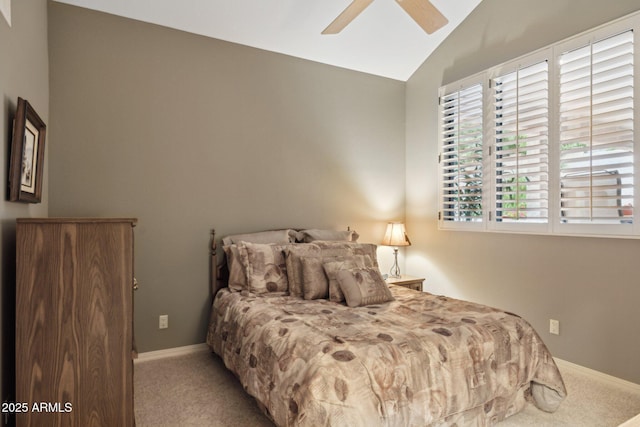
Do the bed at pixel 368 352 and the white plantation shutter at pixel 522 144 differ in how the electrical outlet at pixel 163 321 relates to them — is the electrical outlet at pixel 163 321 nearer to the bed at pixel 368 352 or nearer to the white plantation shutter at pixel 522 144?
the bed at pixel 368 352

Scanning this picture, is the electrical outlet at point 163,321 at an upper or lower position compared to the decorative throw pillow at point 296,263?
lower

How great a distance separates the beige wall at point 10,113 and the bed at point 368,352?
120 centimetres

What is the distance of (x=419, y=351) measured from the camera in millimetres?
1953

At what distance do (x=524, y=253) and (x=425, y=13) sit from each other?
212 cm

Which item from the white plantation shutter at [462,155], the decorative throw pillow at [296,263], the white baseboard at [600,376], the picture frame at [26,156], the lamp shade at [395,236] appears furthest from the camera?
the lamp shade at [395,236]

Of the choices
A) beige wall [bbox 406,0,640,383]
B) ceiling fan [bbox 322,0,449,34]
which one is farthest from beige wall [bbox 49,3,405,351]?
ceiling fan [bbox 322,0,449,34]

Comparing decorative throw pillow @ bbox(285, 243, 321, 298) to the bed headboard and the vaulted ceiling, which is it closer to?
the bed headboard

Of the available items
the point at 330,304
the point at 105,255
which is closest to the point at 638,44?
the point at 330,304

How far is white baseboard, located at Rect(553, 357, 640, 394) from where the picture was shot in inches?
107

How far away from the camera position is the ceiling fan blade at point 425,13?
8.48 feet

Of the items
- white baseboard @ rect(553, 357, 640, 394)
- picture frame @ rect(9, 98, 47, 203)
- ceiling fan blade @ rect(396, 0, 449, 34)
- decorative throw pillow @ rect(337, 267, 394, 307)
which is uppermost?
ceiling fan blade @ rect(396, 0, 449, 34)

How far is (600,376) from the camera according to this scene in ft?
9.52

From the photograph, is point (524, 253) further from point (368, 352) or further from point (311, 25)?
point (311, 25)

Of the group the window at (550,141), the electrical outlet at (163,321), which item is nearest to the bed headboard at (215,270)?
the electrical outlet at (163,321)
